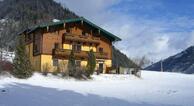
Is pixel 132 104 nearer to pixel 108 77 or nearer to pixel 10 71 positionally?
pixel 10 71

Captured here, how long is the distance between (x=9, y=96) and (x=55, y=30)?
32.5 meters

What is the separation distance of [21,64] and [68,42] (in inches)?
626

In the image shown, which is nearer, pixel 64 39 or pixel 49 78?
pixel 49 78

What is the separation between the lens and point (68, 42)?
200ft

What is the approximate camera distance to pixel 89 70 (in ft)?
166

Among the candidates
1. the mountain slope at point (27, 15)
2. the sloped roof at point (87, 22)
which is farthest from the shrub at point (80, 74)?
the mountain slope at point (27, 15)

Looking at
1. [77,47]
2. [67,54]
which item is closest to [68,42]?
[77,47]

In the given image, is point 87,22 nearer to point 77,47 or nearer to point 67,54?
point 77,47

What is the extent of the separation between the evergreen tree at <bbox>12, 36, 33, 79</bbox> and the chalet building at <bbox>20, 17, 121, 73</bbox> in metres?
10.00

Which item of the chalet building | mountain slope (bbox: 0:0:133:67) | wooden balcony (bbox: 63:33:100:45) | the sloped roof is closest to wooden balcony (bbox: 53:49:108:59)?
the chalet building

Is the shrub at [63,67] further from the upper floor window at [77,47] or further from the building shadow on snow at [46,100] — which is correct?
the building shadow on snow at [46,100]

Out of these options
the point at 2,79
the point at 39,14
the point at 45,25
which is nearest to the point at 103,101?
the point at 2,79

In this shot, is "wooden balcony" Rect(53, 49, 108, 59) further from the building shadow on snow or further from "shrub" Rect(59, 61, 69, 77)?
the building shadow on snow

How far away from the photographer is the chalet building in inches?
2319
